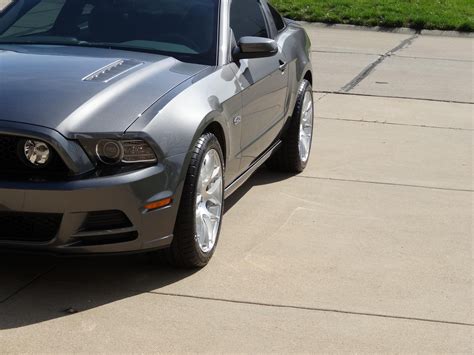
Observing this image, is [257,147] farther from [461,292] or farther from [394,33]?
[394,33]

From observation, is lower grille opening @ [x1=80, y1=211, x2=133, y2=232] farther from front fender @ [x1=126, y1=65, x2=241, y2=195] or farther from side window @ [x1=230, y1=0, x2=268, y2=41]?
side window @ [x1=230, y1=0, x2=268, y2=41]

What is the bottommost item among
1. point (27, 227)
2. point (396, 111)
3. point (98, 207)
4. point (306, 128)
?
point (396, 111)

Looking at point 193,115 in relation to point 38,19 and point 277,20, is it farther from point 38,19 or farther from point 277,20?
point 277,20

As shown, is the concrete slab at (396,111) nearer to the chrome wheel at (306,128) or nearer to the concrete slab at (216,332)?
the chrome wheel at (306,128)

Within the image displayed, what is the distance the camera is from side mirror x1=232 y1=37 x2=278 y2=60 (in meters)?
6.50

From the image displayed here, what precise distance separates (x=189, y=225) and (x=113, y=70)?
1.02 meters

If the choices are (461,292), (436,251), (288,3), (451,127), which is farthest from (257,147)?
(288,3)

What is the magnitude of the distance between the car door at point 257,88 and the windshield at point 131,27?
268 millimetres

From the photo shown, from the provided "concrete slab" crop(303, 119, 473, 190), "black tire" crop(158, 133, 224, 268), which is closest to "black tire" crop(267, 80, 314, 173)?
"concrete slab" crop(303, 119, 473, 190)

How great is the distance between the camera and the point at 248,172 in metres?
7.01

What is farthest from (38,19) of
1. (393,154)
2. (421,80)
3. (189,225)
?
(421,80)

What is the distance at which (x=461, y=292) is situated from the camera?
5.71 metres

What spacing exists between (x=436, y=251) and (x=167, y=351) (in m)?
2.33

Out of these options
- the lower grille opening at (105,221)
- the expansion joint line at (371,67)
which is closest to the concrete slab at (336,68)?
the expansion joint line at (371,67)
